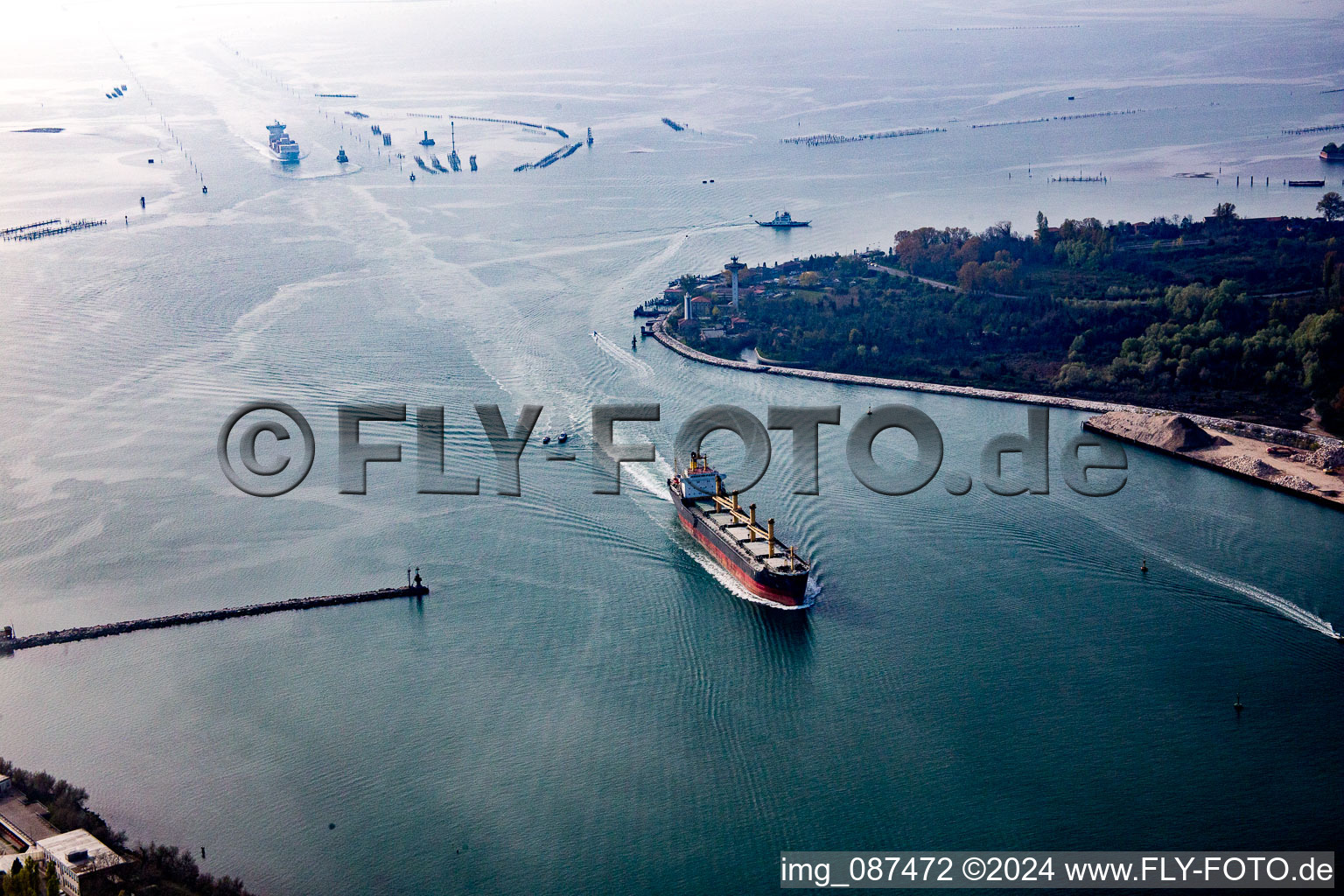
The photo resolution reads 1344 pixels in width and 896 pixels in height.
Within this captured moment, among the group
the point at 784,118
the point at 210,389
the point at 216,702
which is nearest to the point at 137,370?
the point at 210,389

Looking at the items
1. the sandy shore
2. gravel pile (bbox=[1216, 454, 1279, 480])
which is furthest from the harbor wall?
gravel pile (bbox=[1216, 454, 1279, 480])

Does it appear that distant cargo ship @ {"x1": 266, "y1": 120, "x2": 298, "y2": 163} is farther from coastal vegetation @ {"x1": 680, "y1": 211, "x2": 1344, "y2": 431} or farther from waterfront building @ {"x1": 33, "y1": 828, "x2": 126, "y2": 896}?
waterfront building @ {"x1": 33, "y1": 828, "x2": 126, "y2": 896}

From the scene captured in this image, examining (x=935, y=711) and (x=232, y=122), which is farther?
(x=232, y=122)

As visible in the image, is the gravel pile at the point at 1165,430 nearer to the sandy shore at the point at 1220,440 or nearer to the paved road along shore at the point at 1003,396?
the sandy shore at the point at 1220,440

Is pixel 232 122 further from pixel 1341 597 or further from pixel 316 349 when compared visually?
pixel 1341 597

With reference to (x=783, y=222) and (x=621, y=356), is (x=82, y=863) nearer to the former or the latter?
(x=621, y=356)

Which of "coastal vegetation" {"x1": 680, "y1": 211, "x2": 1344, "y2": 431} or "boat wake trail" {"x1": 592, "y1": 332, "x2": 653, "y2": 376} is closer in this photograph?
"coastal vegetation" {"x1": 680, "y1": 211, "x2": 1344, "y2": 431}

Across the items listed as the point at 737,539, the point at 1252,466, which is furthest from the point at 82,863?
the point at 1252,466
